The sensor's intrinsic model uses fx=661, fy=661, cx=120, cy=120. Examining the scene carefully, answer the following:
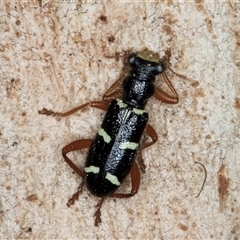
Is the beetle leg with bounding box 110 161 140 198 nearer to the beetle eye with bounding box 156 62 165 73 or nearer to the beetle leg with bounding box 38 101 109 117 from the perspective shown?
the beetle leg with bounding box 38 101 109 117

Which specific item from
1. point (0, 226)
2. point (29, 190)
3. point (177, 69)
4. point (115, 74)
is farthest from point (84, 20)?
point (0, 226)

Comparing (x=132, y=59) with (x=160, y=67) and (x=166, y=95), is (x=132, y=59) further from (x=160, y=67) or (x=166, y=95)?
(x=166, y=95)

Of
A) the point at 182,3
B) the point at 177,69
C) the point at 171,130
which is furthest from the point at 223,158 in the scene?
the point at 182,3

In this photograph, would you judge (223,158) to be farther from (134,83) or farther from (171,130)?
(134,83)

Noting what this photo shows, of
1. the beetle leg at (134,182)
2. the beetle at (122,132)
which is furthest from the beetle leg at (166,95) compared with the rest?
the beetle leg at (134,182)

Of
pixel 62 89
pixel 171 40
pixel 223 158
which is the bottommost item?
pixel 223 158

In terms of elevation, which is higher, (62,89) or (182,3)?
(182,3)

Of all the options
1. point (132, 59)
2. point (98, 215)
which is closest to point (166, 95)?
point (132, 59)
